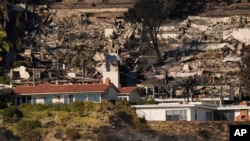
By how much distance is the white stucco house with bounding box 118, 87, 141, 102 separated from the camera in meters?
65.2

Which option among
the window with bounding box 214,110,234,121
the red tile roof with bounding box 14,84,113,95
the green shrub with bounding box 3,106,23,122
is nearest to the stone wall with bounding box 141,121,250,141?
the window with bounding box 214,110,234,121

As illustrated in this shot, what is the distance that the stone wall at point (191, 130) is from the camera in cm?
5584

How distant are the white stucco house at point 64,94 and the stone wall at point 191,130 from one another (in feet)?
21.5

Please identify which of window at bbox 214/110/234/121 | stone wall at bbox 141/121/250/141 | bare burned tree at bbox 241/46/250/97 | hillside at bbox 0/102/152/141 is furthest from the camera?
bare burned tree at bbox 241/46/250/97

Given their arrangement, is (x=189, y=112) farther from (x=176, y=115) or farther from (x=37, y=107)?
(x=37, y=107)

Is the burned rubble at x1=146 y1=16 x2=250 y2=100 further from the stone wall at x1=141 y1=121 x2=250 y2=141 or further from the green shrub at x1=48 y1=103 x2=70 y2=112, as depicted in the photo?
the green shrub at x1=48 y1=103 x2=70 y2=112

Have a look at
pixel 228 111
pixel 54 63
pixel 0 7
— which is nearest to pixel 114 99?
pixel 228 111

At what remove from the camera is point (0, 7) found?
279ft

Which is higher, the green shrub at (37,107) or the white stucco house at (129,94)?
the white stucco house at (129,94)

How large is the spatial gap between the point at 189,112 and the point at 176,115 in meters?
1.08

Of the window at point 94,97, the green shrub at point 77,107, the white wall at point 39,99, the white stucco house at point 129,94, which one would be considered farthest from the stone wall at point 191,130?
the white wall at point 39,99

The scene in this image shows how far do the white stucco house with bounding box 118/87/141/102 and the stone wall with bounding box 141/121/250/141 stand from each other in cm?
840

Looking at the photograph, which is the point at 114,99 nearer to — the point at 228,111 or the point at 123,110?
the point at 123,110

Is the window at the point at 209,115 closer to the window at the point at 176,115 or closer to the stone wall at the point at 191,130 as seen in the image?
the window at the point at 176,115
